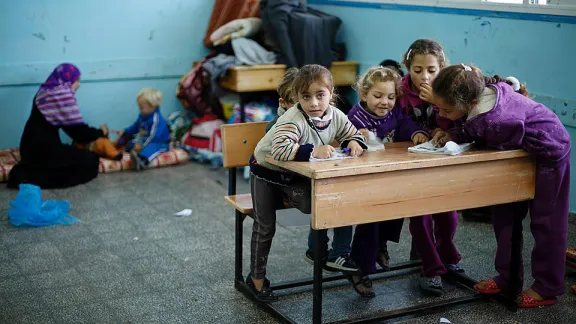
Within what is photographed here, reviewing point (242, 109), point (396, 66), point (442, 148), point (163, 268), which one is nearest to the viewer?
point (442, 148)

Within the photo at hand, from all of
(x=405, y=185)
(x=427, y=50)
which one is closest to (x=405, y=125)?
(x=427, y=50)

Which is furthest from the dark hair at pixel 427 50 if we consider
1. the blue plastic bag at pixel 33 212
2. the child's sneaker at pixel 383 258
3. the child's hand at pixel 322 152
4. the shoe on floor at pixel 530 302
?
the blue plastic bag at pixel 33 212

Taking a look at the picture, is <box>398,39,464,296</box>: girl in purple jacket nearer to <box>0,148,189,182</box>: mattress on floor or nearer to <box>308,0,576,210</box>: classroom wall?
<box>308,0,576,210</box>: classroom wall

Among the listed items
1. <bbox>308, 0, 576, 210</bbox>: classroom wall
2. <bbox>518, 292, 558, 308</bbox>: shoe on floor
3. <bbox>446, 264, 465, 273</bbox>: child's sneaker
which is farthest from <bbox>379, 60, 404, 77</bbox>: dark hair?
<bbox>518, 292, 558, 308</bbox>: shoe on floor

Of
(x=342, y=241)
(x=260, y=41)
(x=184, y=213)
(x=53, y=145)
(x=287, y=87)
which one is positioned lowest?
(x=184, y=213)

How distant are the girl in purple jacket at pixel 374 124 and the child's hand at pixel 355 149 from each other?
23 centimetres

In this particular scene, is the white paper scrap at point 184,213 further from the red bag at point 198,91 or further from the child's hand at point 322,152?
the child's hand at point 322,152

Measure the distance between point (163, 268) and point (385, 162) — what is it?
161cm

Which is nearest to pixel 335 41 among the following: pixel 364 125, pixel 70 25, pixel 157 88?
pixel 157 88

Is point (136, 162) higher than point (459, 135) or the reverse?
the reverse

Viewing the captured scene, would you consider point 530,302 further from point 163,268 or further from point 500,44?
point 500,44

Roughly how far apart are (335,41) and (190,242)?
2873mm

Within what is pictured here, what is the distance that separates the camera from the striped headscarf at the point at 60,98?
5.90 metres

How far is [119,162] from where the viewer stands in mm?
6426
